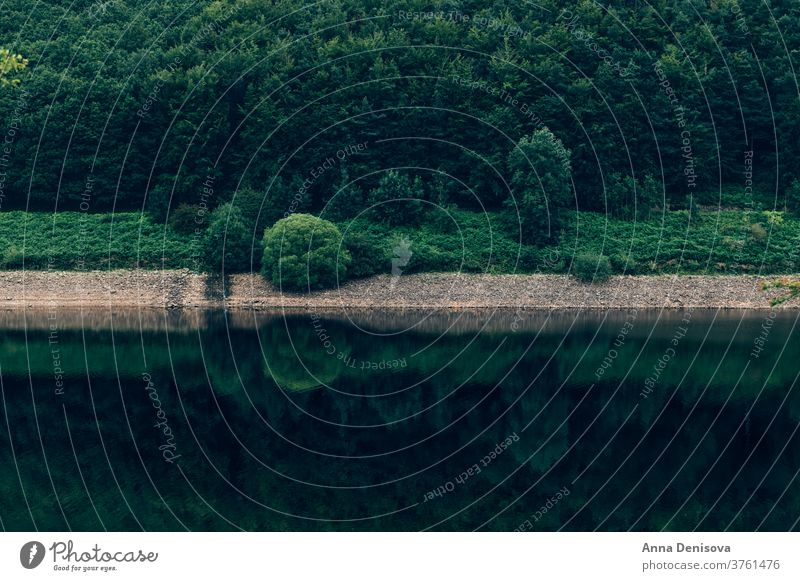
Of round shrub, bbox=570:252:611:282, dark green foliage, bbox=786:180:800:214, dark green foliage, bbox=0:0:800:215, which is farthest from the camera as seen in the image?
dark green foliage, bbox=786:180:800:214

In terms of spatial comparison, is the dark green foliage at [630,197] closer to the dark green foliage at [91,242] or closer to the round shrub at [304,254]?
the round shrub at [304,254]

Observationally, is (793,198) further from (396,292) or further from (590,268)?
(396,292)

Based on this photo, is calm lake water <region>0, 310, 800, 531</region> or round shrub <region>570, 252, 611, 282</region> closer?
calm lake water <region>0, 310, 800, 531</region>

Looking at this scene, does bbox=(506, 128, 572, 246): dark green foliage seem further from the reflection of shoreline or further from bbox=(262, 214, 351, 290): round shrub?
bbox=(262, 214, 351, 290): round shrub

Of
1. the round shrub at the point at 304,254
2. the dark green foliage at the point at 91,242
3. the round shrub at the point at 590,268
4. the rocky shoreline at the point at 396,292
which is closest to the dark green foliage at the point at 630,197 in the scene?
the round shrub at the point at 590,268

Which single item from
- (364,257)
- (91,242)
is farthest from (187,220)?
(364,257)

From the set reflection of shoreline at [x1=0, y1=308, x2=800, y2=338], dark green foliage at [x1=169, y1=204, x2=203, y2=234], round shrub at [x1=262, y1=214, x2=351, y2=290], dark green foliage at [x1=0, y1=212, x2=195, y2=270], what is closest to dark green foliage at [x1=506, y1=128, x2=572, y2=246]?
reflection of shoreline at [x1=0, y1=308, x2=800, y2=338]
